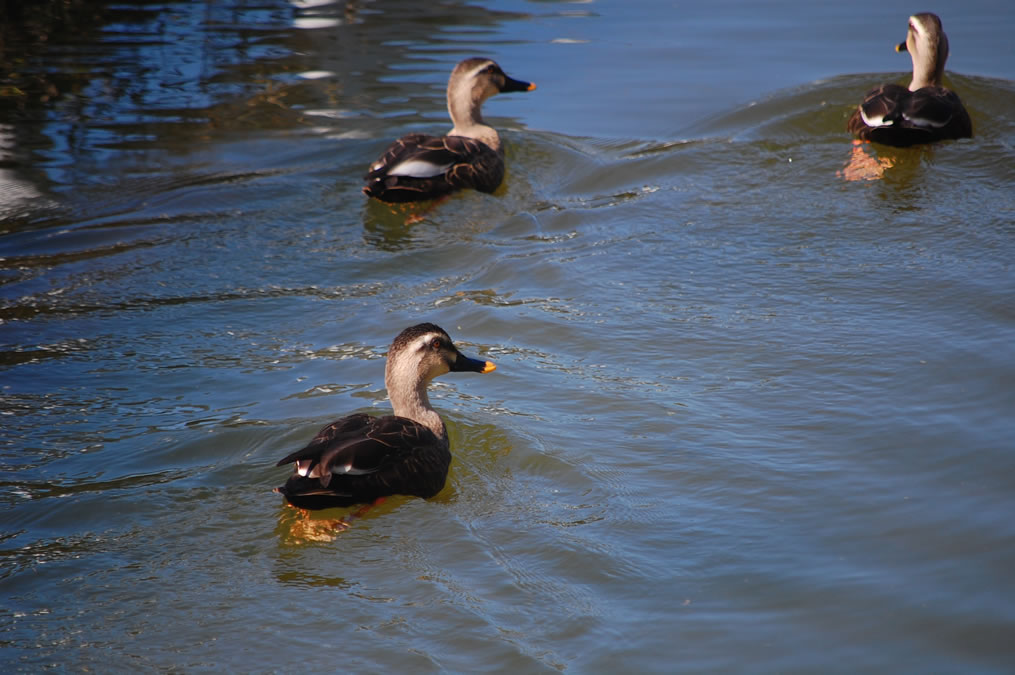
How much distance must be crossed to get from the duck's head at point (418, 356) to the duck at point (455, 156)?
399 centimetres

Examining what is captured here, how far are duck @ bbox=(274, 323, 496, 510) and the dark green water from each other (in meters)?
0.19

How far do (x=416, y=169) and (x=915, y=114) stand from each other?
509 cm

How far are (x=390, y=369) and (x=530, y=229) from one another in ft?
12.6

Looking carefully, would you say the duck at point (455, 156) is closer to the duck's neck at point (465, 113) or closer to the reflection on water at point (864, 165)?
the duck's neck at point (465, 113)

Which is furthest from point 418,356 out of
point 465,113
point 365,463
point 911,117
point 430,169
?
point 911,117

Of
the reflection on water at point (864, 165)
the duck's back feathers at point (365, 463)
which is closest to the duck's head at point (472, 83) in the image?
the reflection on water at point (864, 165)

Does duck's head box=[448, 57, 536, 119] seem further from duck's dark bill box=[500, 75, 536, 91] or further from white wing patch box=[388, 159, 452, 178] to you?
white wing patch box=[388, 159, 452, 178]

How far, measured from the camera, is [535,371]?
720 centimetres

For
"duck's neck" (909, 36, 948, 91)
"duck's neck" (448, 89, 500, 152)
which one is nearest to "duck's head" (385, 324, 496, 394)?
"duck's neck" (448, 89, 500, 152)

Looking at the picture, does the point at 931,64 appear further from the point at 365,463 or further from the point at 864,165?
the point at 365,463

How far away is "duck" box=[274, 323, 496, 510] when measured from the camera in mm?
5352

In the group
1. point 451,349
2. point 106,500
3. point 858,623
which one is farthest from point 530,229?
point 858,623

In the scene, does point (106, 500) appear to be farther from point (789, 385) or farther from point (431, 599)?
point (789, 385)

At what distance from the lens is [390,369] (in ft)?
20.5
